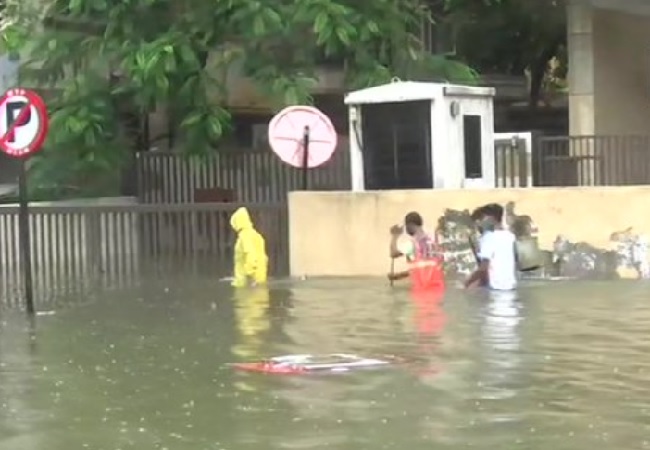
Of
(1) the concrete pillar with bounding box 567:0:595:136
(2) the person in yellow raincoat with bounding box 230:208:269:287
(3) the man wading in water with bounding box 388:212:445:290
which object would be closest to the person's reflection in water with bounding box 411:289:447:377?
(3) the man wading in water with bounding box 388:212:445:290

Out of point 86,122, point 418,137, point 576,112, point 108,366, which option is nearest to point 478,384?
point 108,366

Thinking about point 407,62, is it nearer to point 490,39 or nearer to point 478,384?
point 490,39

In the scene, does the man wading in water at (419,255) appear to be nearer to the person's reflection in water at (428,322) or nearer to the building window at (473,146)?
the person's reflection in water at (428,322)

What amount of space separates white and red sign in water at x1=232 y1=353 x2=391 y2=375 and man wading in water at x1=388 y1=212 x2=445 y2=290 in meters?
6.04

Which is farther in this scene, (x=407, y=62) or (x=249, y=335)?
(x=407, y=62)

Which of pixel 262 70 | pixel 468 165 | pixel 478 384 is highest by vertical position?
pixel 262 70

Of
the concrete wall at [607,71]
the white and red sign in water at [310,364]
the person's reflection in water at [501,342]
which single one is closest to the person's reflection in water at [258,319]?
the white and red sign in water at [310,364]

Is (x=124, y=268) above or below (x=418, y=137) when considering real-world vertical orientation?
below

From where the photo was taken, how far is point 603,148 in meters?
23.6

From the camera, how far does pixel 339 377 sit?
34.2 ft

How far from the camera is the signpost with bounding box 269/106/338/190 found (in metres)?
19.6

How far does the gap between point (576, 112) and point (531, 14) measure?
3.98m

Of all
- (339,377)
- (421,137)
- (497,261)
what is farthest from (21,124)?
(421,137)

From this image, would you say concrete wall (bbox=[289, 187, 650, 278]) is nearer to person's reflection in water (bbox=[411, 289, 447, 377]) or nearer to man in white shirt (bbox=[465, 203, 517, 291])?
man in white shirt (bbox=[465, 203, 517, 291])
